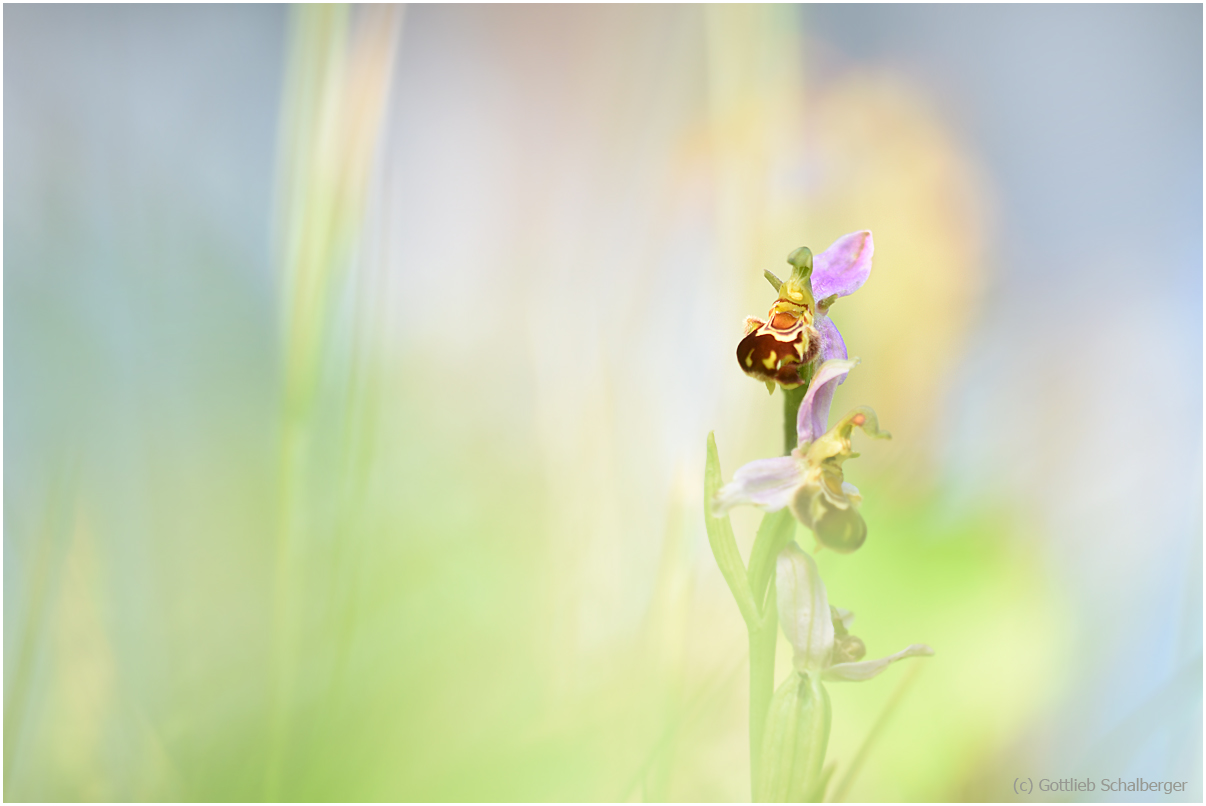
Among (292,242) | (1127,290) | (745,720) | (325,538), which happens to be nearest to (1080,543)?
(1127,290)

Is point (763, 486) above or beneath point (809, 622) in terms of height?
above

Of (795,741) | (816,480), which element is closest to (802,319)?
(816,480)

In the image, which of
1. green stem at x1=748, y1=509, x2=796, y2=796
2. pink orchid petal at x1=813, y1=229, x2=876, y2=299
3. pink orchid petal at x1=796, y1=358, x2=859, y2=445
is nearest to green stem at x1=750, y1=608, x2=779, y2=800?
green stem at x1=748, y1=509, x2=796, y2=796

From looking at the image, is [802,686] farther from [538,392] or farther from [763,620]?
[538,392]

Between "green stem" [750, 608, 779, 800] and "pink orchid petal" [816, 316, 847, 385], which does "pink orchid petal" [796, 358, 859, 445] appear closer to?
"pink orchid petal" [816, 316, 847, 385]

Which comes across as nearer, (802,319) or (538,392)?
(802,319)

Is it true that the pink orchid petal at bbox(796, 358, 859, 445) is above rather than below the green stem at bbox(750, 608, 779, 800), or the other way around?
above

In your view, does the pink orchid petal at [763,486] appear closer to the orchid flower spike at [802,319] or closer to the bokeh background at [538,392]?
the orchid flower spike at [802,319]
